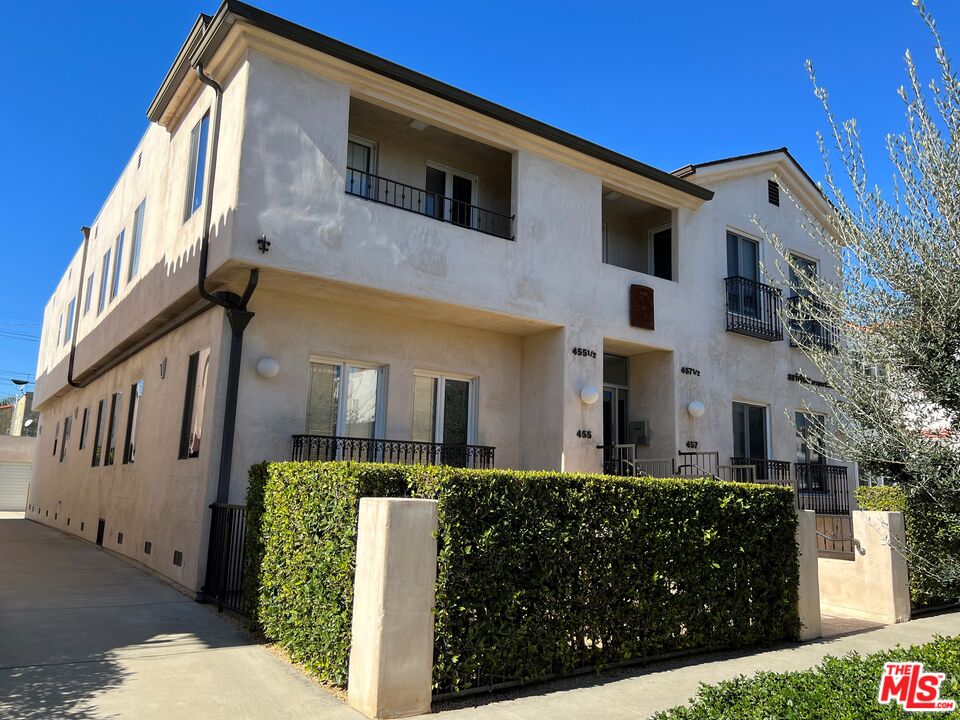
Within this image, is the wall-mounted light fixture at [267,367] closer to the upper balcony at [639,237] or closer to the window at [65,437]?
the upper balcony at [639,237]

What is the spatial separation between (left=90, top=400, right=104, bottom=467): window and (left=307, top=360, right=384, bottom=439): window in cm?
851

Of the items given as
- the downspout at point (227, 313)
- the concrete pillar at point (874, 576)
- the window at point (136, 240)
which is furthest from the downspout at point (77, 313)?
the concrete pillar at point (874, 576)

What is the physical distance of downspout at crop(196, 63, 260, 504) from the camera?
9.23 meters

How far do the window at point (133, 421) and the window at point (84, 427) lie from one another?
528cm

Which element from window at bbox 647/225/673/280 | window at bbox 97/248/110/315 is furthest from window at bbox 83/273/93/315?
window at bbox 647/225/673/280

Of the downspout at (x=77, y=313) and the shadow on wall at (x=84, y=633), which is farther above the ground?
the downspout at (x=77, y=313)

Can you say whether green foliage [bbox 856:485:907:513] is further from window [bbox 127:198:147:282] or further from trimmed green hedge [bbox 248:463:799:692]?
window [bbox 127:198:147:282]

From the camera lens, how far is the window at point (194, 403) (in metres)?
10.0

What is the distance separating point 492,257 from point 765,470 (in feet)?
24.8

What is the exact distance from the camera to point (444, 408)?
11.6 metres

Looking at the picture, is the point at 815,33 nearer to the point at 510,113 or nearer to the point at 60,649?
the point at 510,113

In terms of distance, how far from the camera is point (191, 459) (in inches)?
392

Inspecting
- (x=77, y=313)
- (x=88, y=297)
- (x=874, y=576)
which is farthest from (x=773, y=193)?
(x=77, y=313)

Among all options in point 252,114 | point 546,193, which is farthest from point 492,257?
point 252,114
